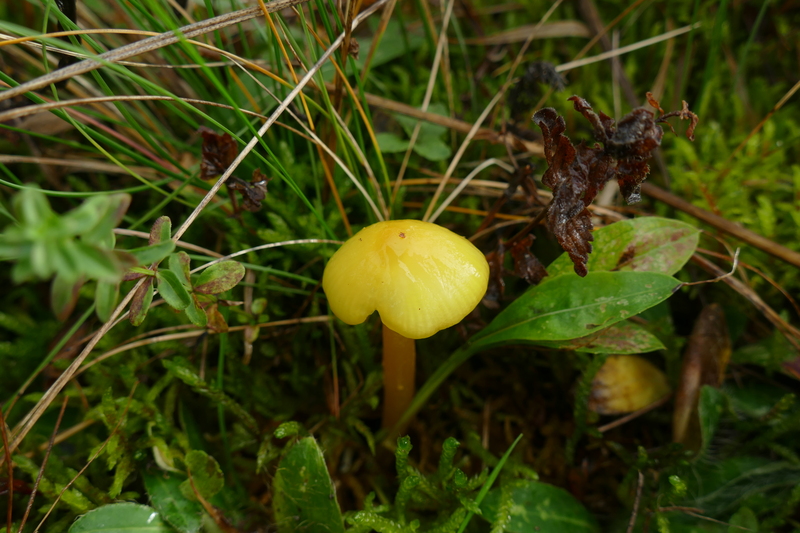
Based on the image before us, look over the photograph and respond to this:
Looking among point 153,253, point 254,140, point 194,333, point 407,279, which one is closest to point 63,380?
point 194,333

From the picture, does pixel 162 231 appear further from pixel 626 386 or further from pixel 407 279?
pixel 626 386

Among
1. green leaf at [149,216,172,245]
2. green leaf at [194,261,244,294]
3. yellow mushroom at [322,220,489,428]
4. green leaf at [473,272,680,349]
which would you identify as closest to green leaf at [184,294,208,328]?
green leaf at [194,261,244,294]

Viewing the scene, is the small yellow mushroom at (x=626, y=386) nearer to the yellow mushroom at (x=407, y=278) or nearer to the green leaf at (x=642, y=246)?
the green leaf at (x=642, y=246)

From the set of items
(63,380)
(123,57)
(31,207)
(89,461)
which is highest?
(123,57)

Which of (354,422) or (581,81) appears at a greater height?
(581,81)

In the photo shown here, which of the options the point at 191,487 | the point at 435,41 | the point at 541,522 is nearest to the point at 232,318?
the point at 191,487

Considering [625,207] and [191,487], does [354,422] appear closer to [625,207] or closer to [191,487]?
[191,487]
